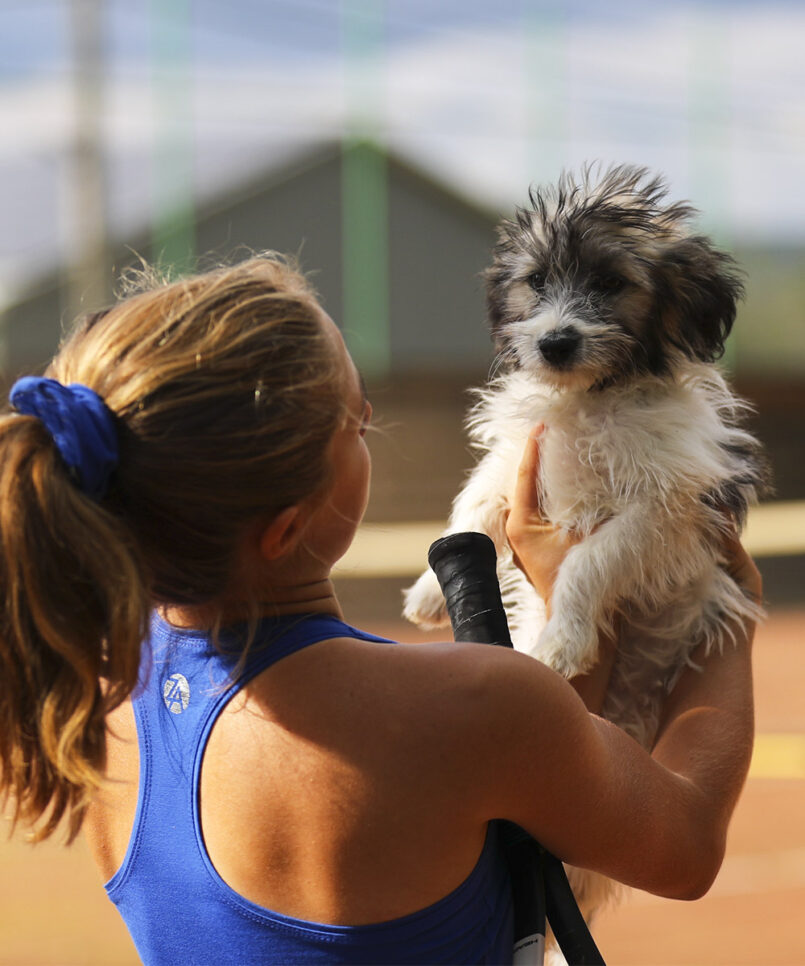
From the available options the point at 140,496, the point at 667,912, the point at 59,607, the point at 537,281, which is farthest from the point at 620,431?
the point at 667,912

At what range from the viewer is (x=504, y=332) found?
11.0 ft

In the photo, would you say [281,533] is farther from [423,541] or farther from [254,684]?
[423,541]

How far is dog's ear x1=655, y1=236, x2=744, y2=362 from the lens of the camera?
10.5 ft

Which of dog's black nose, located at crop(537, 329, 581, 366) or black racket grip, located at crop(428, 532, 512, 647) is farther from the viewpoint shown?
dog's black nose, located at crop(537, 329, 581, 366)

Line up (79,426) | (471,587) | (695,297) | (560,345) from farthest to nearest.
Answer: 1. (695,297)
2. (560,345)
3. (471,587)
4. (79,426)

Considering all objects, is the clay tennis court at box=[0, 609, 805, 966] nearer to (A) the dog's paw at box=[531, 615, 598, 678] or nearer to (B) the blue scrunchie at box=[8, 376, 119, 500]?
(A) the dog's paw at box=[531, 615, 598, 678]

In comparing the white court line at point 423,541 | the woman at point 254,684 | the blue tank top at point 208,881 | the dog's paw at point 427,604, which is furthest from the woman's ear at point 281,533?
the white court line at point 423,541

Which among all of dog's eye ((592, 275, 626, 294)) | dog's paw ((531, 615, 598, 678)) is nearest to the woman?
dog's paw ((531, 615, 598, 678))

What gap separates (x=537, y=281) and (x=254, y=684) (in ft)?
6.47

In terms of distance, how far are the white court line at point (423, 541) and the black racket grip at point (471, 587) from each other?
496 inches

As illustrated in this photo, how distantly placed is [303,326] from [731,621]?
1.63m

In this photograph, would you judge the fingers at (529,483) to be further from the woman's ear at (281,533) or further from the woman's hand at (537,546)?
the woman's ear at (281,533)

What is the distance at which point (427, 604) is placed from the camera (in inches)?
123

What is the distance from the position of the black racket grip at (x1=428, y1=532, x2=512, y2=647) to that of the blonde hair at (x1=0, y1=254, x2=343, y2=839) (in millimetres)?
409
